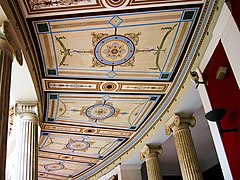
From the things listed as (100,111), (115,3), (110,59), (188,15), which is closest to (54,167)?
(100,111)

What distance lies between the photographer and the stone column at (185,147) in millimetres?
7947

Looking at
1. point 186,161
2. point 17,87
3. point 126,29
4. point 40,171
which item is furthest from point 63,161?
point 126,29

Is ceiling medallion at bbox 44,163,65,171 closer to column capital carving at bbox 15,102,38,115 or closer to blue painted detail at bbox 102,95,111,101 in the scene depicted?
blue painted detail at bbox 102,95,111,101

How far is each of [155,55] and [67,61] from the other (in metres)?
2.14

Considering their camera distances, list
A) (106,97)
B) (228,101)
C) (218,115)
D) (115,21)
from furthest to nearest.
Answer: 1. (106,97)
2. (115,21)
3. (228,101)
4. (218,115)

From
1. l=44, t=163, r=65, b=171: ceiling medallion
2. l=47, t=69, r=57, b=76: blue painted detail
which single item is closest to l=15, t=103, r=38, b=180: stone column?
l=47, t=69, r=57, b=76: blue painted detail

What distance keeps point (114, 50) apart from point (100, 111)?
Answer: 3.02 metres

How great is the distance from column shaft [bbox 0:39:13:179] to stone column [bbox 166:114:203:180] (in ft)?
18.0

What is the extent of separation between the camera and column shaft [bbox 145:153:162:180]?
10297mm

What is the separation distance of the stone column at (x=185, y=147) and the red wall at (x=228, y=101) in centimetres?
275

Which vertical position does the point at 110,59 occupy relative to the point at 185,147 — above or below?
above

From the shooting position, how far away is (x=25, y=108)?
6.59 meters

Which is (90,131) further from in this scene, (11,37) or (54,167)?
(11,37)

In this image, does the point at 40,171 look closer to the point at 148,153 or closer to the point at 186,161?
the point at 148,153
